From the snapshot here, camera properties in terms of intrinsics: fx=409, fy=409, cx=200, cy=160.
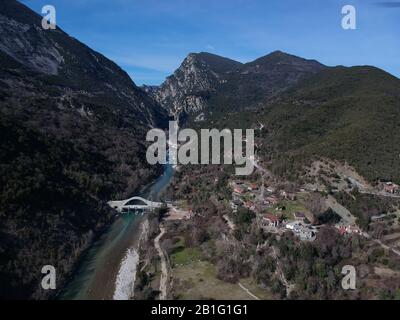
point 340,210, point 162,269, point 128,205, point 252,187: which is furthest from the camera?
point 252,187

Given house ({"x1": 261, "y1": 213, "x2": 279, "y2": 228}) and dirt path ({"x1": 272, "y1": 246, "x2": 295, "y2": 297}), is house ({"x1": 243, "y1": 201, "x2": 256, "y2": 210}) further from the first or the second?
dirt path ({"x1": 272, "y1": 246, "x2": 295, "y2": 297})

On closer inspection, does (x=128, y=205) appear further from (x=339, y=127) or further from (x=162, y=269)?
(x=339, y=127)

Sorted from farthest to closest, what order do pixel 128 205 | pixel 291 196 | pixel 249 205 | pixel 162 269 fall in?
pixel 128 205, pixel 291 196, pixel 249 205, pixel 162 269

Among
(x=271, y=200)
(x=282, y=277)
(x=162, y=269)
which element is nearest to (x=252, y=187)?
(x=271, y=200)

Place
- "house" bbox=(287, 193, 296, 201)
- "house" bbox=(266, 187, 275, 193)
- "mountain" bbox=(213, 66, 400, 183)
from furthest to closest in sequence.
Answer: "mountain" bbox=(213, 66, 400, 183) → "house" bbox=(266, 187, 275, 193) → "house" bbox=(287, 193, 296, 201)

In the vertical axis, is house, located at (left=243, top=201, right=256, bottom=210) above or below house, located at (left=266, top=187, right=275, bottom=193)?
below

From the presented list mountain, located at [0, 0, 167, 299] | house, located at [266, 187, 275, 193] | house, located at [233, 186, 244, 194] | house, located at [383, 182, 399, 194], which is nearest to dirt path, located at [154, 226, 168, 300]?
mountain, located at [0, 0, 167, 299]

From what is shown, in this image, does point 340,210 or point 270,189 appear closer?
point 340,210

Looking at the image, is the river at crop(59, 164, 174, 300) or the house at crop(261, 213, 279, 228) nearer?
the river at crop(59, 164, 174, 300)

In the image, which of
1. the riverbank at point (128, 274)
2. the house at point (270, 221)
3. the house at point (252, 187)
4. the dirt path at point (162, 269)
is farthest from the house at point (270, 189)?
the riverbank at point (128, 274)
